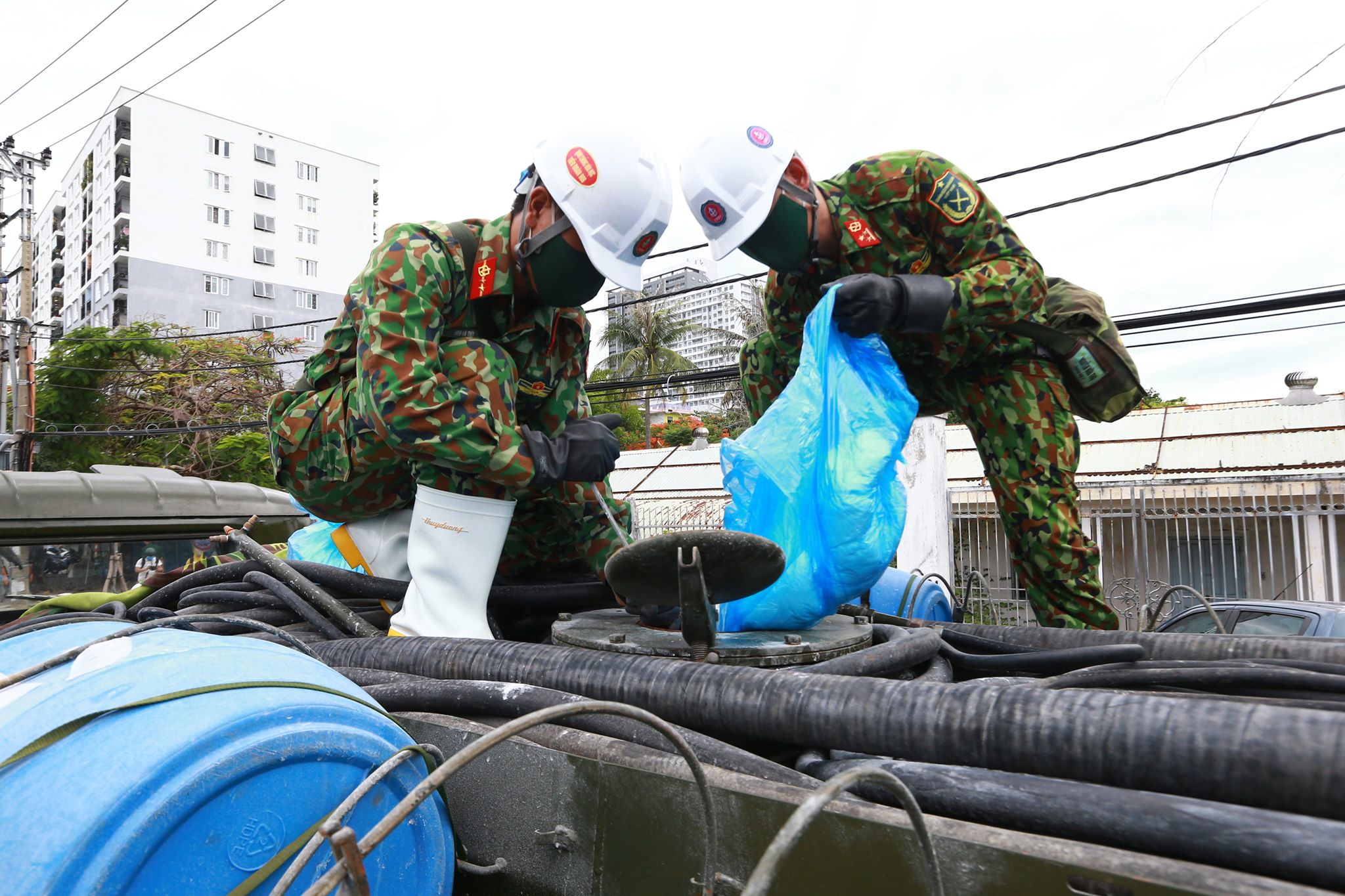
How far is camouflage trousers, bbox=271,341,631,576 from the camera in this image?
7.80 feet

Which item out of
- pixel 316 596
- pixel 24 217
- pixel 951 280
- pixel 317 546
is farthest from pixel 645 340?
pixel 316 596

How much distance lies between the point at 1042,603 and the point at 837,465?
120cm

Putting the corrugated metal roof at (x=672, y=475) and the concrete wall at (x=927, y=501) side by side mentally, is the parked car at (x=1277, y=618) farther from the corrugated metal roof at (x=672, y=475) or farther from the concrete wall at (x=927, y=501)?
the corrugated metal roof at (x=672, y=475)

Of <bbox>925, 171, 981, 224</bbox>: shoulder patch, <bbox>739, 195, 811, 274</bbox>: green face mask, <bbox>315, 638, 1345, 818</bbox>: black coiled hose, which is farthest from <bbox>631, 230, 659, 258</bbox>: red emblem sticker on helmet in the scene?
<bbox>315, 638, 1345, 818</bbox>: black coiled hose

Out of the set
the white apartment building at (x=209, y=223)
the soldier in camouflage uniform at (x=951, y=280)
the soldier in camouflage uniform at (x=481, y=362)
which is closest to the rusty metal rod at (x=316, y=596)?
the soldier in camouflage uniform at (x=481, y=362)

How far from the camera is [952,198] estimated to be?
2719 millimetres

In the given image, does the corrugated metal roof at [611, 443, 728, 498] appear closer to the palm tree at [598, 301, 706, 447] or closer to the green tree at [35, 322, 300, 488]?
the green tree at [35, 322, 300, 488]

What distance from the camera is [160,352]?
23.0 metres

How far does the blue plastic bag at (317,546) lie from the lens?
3.06 m

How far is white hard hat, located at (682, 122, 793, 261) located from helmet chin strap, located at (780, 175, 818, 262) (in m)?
0.04

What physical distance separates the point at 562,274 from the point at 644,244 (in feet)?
0.80

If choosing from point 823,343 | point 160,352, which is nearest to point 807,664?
point 823,343

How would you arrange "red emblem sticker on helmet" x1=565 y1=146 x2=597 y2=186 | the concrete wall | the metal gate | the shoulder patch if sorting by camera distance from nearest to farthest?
"red emblem sticker on helmet" x1=565 y1=146 x2=597 y2=186, the shoulder patch, the metal gate, the concrete wall

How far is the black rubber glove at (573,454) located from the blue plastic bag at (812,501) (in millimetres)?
469
